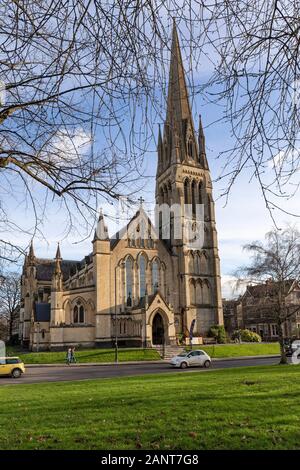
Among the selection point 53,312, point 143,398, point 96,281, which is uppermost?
point 96,281

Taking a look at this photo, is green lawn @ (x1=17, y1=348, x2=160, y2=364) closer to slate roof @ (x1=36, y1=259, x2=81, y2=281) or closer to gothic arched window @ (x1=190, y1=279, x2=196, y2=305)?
gothic arched window @ (x1=190, y1=279, x2=196, y2=305)

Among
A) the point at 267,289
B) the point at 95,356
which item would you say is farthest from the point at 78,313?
the point at 267,289

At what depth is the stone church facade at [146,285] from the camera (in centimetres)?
4641

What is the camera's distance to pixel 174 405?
9891mm

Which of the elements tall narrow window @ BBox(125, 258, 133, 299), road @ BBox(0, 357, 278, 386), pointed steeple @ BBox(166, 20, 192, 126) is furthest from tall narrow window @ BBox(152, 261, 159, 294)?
pointed steeple @ BBox(166, 20, 192, 126)

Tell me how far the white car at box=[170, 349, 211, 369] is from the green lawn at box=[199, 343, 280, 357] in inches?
478

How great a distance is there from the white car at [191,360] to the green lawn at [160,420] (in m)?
17.8

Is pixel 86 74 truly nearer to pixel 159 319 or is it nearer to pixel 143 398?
pixel 143 398

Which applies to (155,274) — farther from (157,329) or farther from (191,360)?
(191,360)

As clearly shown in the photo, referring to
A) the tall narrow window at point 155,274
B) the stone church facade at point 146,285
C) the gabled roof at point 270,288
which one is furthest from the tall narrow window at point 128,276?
the gabled roof at point 270,288

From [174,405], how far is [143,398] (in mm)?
1525

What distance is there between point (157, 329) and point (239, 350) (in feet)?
31.5

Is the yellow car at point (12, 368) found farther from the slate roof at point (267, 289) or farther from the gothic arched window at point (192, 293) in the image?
the gothic arched window at point (192, 293)
